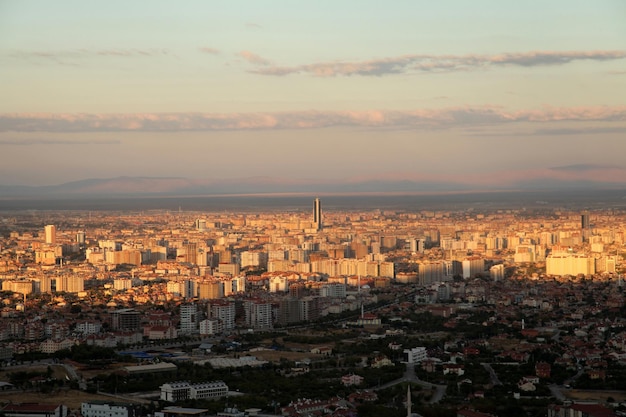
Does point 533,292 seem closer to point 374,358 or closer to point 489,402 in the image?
point 374,358

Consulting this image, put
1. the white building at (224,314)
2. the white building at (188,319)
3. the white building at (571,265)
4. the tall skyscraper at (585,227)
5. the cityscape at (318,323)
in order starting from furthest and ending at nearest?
1. the tall skyscraper at (585,227)
2. the white building at (571,265)
3. the white building at (224,314)
4. the white building at (188,319)
5. the cityscape at (318,323)

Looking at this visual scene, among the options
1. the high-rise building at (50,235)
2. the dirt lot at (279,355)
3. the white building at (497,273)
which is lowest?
the dirt lot at (279,355)

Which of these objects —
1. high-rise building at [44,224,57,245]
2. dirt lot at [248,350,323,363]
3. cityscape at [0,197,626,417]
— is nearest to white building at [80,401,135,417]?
cityscape at [0,197,626,417]

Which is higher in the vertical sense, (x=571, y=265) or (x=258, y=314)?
(x=571, y=265)

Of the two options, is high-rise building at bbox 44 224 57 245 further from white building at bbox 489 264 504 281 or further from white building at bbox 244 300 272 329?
white building at bbox 244 300 272 329

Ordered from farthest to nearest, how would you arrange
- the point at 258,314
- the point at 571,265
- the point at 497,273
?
the point at 571,265 < the point at 497,273 < the point at 258,314

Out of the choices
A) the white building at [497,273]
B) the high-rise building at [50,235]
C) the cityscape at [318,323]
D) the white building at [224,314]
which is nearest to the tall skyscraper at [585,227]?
the cityscape at [318,323]

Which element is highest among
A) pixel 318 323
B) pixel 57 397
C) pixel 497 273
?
pixel 497 273

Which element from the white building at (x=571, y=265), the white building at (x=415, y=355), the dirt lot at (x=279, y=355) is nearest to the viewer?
the white building at (x=415, y=355)

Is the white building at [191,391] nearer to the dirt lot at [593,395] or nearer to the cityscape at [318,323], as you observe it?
the cityscape at [318,323]

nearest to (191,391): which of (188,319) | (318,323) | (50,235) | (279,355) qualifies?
(279,355)

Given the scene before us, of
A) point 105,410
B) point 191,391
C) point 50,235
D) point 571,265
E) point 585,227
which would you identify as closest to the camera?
point 105,410

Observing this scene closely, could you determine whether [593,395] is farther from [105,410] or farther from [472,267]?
[472,267]
